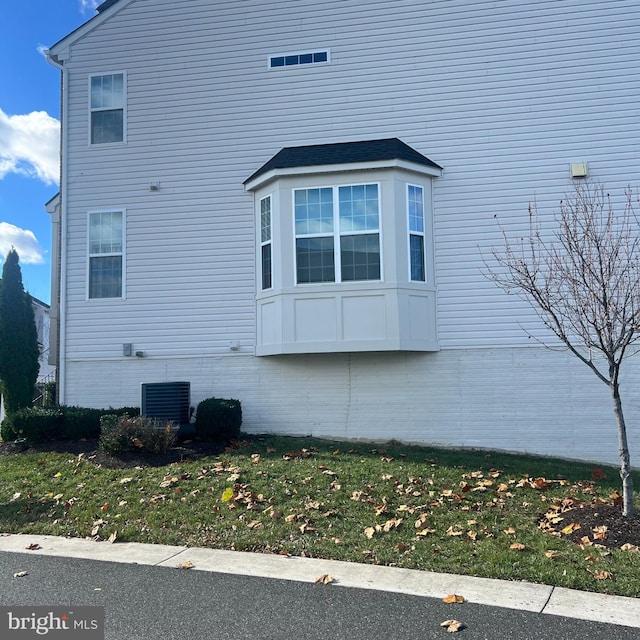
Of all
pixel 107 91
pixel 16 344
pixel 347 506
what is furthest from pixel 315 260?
pixel 16 344

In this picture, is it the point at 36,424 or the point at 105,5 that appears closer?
the point at 36,424

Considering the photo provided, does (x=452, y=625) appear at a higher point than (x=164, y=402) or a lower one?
lower

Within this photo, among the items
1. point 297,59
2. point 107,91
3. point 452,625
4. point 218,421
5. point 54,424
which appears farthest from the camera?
point 107,91

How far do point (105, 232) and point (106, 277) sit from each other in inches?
35.5

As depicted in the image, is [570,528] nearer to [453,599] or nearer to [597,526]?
[597,526]

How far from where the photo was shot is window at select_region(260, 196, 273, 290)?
37.1 ft

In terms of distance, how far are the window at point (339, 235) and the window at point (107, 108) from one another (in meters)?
4.25

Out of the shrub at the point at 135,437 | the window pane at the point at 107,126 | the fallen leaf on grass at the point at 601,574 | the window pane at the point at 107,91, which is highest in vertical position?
the window pane at the point at 107,91

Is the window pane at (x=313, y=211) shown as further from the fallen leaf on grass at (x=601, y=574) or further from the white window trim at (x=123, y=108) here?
the fallen leaf on grass at (x=601, y=574)

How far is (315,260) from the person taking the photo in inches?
427

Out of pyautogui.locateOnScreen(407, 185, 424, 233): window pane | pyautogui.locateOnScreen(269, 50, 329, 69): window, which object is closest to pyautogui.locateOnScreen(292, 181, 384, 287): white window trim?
pyautogui.locateOnScreen(407, 185, 424, 233): window pane

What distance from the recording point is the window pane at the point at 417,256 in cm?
1083

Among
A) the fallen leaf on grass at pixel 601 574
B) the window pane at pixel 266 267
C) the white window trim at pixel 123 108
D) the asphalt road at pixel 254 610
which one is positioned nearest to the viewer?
the asphalt road at pixel 254 610

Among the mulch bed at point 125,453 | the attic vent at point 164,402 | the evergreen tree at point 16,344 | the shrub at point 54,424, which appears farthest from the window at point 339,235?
the evergreen tree at point 16,344
